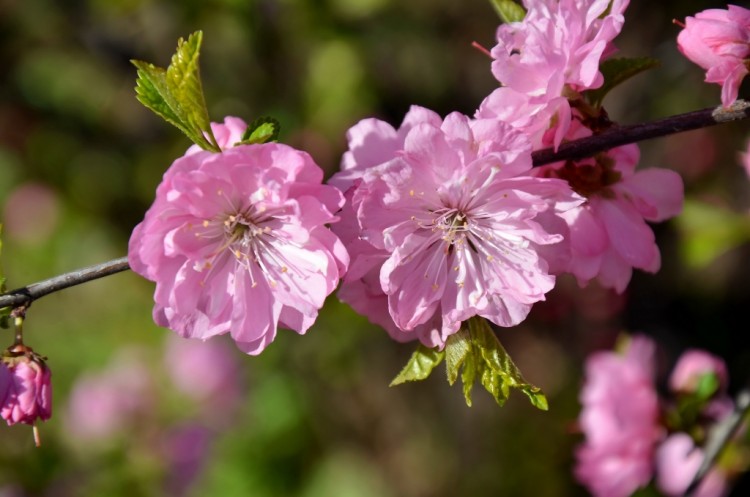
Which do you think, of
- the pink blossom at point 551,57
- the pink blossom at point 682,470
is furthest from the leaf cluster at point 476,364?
the pink blossom at point 682,470

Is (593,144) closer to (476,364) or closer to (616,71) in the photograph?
(616,71)

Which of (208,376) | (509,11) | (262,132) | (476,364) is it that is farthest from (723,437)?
(208,376)

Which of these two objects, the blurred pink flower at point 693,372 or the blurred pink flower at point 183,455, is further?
the blurred pink flower at point 183,455

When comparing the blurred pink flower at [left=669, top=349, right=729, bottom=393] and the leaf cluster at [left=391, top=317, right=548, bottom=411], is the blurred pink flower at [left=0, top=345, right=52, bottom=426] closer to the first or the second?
the leaf cluster at [left=391, top=317, right=548, bottom=411]

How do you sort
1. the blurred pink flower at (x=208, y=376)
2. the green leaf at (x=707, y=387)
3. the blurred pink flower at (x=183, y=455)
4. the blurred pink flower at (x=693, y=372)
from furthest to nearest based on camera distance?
the blurred pink flower at (x=208, y=376)
the blurred pink flower at (x=183, y=455)
the blurred pink flower at (x=693, y=372)
the green leaf at (x=707, y=387)

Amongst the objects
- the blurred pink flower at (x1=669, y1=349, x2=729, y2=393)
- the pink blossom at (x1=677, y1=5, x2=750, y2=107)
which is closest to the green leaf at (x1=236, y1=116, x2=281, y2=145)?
the pink blossom at (x1=677, y1=5, x2=750, y2=107)

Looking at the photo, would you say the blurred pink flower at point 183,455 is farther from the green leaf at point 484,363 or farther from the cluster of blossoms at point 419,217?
the green leaf at point 484,363

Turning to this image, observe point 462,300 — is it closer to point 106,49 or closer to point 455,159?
point 455,159
